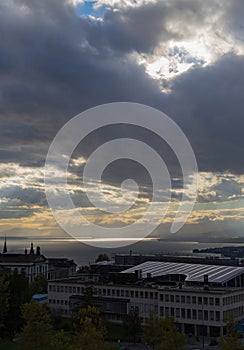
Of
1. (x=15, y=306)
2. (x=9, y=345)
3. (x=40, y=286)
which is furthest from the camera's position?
(x=40, y=286)

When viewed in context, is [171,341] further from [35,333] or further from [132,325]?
[132,325]

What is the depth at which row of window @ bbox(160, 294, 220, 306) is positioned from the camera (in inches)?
3093

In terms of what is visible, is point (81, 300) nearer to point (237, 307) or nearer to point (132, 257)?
point (237, 307)

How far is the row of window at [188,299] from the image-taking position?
78.6m

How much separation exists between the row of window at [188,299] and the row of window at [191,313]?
1.27 metres

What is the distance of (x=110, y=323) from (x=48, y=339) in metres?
28.8

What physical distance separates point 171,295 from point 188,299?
10.3 ft

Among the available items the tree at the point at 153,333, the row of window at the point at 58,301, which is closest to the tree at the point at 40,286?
the row of window at the point at 58,301

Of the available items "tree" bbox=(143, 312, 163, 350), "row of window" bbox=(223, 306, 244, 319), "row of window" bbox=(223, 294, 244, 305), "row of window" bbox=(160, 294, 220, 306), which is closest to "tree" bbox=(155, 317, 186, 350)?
"tree" bbox=(143, 312, 163, 350)

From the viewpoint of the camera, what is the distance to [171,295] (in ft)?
272

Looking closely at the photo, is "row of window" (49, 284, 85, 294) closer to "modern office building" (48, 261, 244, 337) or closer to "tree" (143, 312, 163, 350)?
"modern office building" (48, 261, 244, 337)

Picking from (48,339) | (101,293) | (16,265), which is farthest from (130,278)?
(16,265)

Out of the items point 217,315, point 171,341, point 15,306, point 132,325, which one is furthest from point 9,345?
point 217,315

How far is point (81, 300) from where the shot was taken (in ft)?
300
